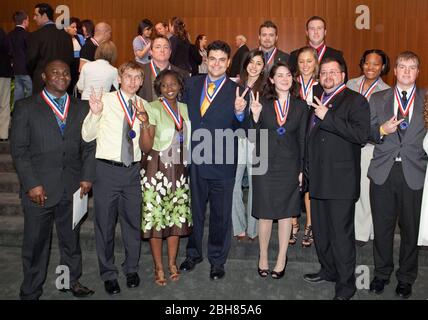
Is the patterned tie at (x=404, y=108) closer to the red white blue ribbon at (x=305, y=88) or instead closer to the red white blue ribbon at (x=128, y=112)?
the red white blue ribbon at (x=305, y=88)

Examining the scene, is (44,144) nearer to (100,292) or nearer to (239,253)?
(100,292)

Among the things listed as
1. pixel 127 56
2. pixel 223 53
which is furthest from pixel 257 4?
pixel 223 53

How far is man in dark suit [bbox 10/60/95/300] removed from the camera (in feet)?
10.2

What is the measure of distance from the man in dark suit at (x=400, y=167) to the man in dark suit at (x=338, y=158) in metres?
0.17

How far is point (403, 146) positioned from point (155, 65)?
2.02 meters

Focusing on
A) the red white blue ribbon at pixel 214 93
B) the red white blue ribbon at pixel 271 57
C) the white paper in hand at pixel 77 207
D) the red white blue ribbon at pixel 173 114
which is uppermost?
the red white blue ribbon at pixel 271 57

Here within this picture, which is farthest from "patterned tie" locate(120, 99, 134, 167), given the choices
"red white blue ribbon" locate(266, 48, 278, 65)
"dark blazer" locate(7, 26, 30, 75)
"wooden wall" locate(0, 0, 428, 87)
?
"wooden wall" locate(0, 0, 428, 87)

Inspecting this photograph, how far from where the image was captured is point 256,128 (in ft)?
12.0

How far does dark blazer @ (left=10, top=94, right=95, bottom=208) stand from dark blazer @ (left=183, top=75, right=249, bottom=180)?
2.64 ft

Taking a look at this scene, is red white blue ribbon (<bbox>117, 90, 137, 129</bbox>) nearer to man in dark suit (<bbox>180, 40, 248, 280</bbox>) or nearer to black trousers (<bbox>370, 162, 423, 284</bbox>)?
man in dark suit (<bbox>180, 40, 248, 280</bbox>)

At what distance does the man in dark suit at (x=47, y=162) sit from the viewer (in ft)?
10.2

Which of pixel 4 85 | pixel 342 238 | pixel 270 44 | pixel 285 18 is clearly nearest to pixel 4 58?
pixel 4 85

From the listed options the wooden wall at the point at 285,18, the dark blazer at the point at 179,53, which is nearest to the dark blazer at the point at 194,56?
the dark blazer at the point at 179,53

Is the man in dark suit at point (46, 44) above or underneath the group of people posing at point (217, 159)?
above
